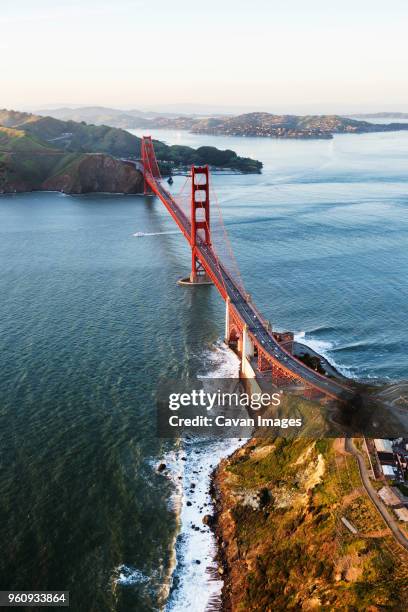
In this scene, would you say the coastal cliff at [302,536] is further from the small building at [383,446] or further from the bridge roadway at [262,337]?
the bridge roadway at [262,337]

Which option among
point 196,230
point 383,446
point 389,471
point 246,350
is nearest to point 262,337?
point 246,350

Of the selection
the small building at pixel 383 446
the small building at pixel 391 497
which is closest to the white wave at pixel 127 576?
the small building at pixel 391 497

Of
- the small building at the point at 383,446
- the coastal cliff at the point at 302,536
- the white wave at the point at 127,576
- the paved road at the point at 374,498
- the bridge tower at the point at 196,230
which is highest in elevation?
the bridge tower at the point at 196,230

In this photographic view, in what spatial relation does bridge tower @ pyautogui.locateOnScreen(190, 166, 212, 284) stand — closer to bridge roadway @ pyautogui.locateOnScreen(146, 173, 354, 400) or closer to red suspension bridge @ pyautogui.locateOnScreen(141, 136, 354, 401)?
red suspension bridge @ pyautogui.locateOnScreen(141, 136, 354, 401)

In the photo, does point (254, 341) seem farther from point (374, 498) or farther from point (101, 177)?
point (101, 177)

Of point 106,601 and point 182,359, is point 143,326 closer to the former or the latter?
point 182,359

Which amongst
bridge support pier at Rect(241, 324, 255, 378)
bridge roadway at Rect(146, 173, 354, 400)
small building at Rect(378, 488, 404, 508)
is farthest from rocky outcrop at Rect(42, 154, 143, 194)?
small building at Rect(378, 488, 404, 508)
